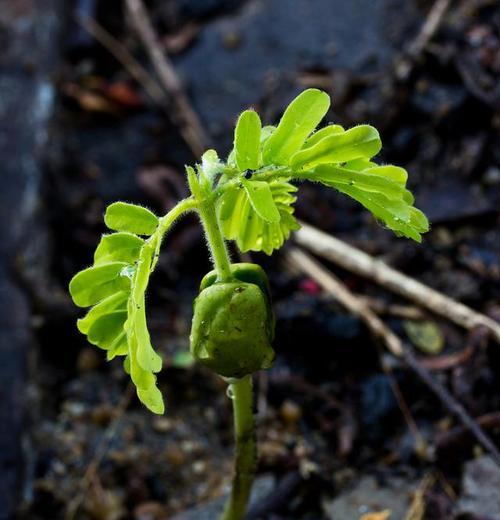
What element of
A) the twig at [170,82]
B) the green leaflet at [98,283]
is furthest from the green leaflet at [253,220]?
the twig at [170,82]

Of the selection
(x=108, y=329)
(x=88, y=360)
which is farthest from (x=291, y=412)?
(x=108, y=329)

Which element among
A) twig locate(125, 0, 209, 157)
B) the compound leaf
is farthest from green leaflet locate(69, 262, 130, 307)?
twig locate(125, 0, 209, 157)

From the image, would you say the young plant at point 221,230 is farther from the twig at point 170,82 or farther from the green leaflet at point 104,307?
the twig at point 170,82

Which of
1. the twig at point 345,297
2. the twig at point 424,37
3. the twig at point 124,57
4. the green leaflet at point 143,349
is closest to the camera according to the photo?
the green leaflet at point 143,349

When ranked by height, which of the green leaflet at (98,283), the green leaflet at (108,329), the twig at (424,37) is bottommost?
the twig at (424,37)

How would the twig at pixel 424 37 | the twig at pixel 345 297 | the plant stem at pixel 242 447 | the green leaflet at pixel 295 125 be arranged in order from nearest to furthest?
the green leaflet at pixel 295 125
the plant stem at pixel 242 447
the twig at pixel 345 297
the twig at pixel 424 37

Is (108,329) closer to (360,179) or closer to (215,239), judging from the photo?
(215,239)

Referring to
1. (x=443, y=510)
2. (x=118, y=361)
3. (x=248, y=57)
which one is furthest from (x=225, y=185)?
(x=248, y=57)

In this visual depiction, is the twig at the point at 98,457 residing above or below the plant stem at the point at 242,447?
below
